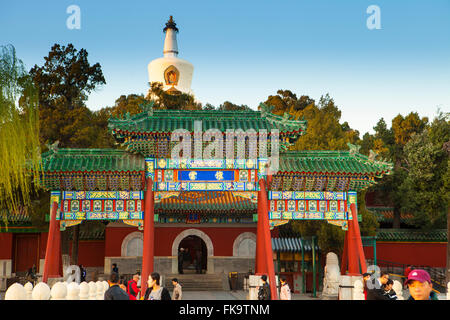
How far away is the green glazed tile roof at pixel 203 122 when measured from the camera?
49.5ft

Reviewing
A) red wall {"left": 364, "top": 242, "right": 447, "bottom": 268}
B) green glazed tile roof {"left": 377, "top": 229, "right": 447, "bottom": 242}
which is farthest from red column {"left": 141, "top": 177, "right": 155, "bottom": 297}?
red wall {"left": 364, "top": 242, "right": 447, "bottom": 268}

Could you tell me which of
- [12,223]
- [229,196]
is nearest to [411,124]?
[229,196]

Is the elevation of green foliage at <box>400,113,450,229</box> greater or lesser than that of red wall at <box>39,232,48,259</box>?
greater

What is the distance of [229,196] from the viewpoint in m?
22.1

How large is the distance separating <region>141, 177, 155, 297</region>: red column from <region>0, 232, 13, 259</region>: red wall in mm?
11558

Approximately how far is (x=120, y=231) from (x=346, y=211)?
438 inches

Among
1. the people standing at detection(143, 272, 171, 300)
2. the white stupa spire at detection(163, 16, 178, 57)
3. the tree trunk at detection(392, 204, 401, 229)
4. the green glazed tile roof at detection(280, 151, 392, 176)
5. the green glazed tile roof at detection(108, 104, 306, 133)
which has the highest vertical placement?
the white stupa spire at detection(163, 16, 178, 57)

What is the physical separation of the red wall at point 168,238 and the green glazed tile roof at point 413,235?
6615 mm

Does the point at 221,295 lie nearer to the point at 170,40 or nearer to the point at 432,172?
the point at 432,172

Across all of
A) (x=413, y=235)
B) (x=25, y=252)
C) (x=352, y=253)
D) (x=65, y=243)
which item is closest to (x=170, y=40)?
(x=25, y=252)

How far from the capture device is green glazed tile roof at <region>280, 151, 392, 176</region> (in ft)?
51.1

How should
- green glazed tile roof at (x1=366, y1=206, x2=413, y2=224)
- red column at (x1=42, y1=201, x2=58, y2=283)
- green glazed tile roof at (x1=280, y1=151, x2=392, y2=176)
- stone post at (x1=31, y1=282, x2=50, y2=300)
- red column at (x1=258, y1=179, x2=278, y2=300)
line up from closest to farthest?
stone post at (x1=31, y1=282, x2=50, y2=300) → red column at (x1=258, y1=179, x2=278, y2=300) → red column at (x1=42, y1=201, x2=58, y2=283) → green glazed tile roof at (x1=280, y1=151, x2=392, y2=176) → green glazed tile roof at (x1=366, y1=206, x2=413, y2=224)

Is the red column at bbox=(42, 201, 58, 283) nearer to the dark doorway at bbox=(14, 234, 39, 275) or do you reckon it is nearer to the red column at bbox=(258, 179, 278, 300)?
the red column at bbox=(258, 179, 278, 300)
